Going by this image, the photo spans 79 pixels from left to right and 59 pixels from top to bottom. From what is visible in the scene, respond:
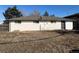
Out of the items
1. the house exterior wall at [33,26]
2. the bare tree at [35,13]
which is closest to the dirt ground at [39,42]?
the house exterior wall at [33,26]

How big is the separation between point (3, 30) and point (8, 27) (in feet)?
0.35

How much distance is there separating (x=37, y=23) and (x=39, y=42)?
0.31 metres

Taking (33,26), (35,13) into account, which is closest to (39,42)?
(33,26)

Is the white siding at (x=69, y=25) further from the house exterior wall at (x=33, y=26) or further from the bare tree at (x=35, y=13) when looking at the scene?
the bare tree at (x=35, y=13)

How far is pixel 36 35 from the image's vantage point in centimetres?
158

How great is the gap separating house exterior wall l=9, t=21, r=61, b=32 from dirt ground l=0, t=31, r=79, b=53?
0.22 ft

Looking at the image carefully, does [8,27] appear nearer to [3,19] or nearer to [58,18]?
[3,19]

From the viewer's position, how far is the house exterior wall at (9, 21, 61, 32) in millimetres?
1516

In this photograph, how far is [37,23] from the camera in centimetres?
154

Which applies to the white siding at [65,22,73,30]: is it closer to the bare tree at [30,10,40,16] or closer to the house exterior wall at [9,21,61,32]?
the house exterior wall at [9,21,61,32]

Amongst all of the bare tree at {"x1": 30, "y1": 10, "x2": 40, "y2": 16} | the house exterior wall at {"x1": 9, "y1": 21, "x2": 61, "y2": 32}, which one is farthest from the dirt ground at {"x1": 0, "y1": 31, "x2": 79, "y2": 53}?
the bare tree at {"x1": 30, "y1": 10, "x2": 40, "y2": 16}

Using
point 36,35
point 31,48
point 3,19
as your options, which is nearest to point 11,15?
point 3,19

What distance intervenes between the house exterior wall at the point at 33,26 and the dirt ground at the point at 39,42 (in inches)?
2.6

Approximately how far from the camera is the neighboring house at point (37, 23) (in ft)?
4.94
